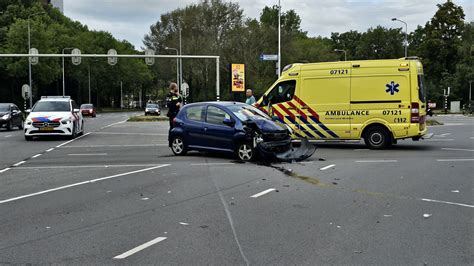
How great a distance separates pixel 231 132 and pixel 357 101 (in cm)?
458

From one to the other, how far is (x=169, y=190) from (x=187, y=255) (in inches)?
143

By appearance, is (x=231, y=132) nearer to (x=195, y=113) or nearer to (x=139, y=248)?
(x=195, y=113)

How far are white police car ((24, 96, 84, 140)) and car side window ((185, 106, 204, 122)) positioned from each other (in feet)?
26.8

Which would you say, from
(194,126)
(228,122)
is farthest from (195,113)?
(228,122)

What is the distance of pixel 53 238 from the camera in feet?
18.8

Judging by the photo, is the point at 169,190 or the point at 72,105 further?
the point at 72,105

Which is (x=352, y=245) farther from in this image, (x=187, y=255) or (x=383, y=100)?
(x=383, y=100)

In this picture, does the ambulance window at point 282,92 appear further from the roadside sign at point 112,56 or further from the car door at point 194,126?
the roadside sign at point 112,56

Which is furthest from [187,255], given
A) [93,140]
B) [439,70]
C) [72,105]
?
[439,70]

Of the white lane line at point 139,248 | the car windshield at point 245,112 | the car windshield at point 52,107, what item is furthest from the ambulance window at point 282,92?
the white lane line at point 139,248

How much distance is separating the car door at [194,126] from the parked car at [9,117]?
690 inches

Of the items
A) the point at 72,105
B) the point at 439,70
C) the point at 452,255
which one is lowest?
the point at 452,255

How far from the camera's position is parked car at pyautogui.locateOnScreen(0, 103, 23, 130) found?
89.4ft

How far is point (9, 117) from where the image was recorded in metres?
27.5
